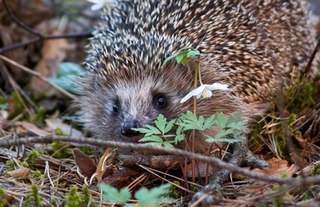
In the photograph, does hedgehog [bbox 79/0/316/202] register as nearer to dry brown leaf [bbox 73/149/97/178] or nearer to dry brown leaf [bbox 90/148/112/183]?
dry brown leaf [bbox 90/148/112/183]

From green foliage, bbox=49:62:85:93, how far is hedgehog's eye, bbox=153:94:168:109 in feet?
3.97

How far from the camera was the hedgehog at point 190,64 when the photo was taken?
4672 millimetres

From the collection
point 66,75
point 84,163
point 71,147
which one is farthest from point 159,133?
point 66,75

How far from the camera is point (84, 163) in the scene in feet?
14.0

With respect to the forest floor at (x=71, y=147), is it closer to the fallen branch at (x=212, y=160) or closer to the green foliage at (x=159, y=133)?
the fallen branch at (x=212, y=160)

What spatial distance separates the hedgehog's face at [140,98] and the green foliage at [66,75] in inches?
34.2

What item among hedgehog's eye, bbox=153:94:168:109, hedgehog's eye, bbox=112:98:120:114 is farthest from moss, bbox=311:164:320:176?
hedgehog's eye, bbox=112:98:120:114

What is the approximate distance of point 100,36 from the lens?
5207 millimetres

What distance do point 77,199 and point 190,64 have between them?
160 centimetres

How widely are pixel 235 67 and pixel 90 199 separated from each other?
66.8 inches

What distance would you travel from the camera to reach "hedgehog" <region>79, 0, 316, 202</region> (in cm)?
467

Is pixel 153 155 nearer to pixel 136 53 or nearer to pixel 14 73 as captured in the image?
pixel 136 53

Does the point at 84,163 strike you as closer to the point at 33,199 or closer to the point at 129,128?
the point at 129,128

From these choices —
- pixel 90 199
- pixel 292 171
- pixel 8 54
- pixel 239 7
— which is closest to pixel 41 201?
pixel 90 199
